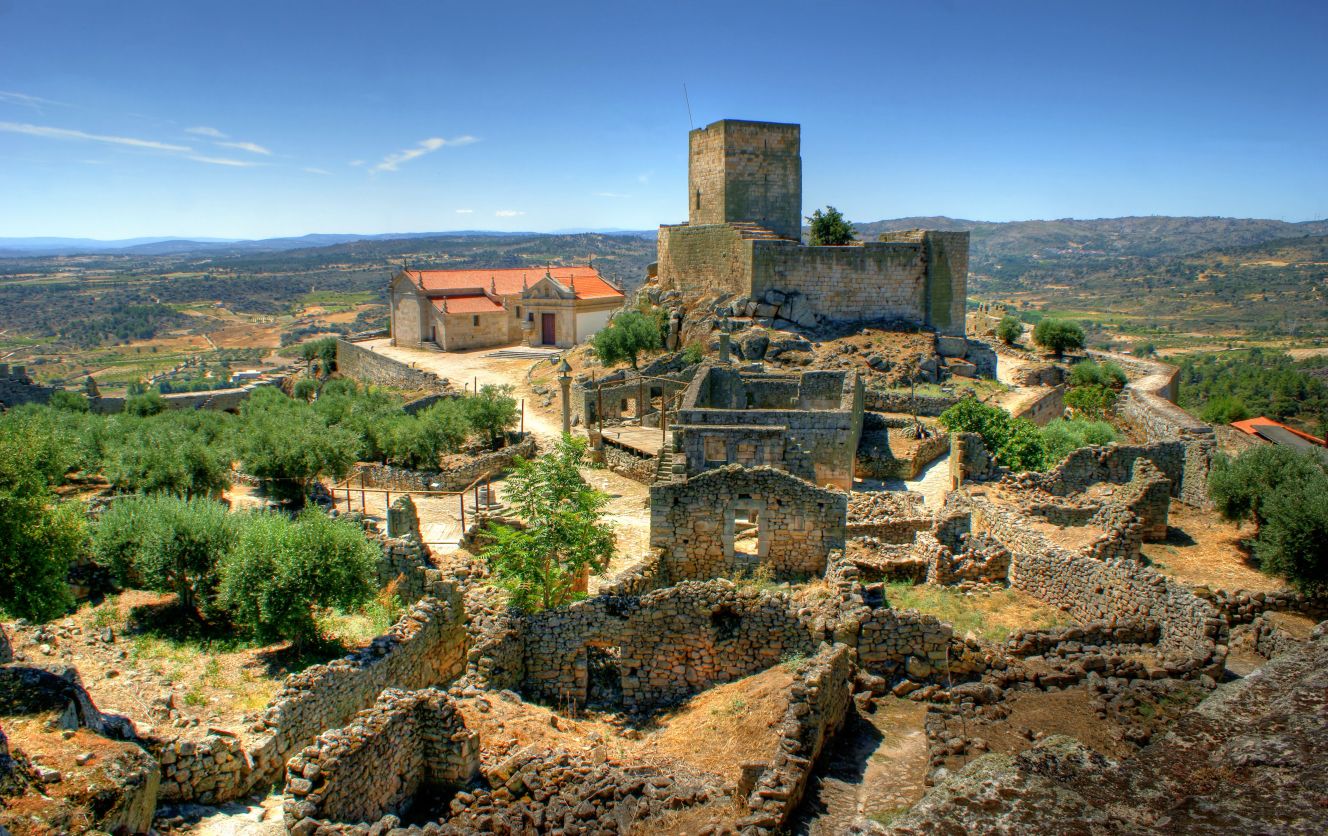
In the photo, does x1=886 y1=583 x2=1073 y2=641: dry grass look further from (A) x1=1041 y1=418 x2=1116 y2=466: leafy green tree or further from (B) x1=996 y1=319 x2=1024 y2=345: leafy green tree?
(B) x1=996 y1=319 x2=1024 y2=345: leafy green tree

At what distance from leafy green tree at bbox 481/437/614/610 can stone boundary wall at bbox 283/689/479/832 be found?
261 centimetres

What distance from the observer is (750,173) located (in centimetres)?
3519

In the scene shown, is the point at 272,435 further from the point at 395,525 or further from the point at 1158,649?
the point at 1158,649

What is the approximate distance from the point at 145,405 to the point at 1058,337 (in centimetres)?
4352

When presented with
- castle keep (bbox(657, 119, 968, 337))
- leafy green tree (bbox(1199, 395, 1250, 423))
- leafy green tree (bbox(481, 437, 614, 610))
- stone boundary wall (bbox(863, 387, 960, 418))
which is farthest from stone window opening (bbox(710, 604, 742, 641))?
leafy green tree (bbox(1199, 395, 1250, 423))

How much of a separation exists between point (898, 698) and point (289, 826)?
5.44 m

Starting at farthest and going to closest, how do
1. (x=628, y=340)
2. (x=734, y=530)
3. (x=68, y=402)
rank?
(x=68, y=402), (x=628, y=340), (x=734, y=530)

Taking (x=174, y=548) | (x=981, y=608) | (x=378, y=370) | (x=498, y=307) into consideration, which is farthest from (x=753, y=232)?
(x=174, y=548)

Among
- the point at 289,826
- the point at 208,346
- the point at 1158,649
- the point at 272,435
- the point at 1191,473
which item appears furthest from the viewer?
the point at 208,346

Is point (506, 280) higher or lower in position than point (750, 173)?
lower

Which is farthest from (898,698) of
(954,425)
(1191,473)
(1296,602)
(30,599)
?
(954,425)

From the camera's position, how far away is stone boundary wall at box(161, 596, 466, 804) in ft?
23.0

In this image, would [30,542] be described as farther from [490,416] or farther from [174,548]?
[490,416]

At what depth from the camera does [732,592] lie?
30.4 ft
